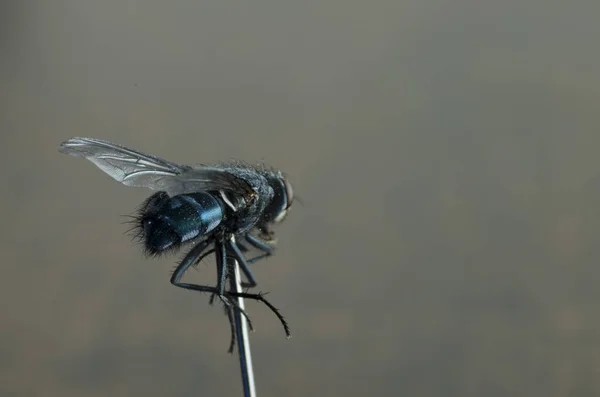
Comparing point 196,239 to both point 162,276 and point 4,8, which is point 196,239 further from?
point 4,8

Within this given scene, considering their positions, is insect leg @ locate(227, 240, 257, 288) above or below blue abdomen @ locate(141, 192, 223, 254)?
A: below

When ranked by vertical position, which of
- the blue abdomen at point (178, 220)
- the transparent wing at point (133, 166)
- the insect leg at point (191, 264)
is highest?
the transparent wing at point (133, 166)

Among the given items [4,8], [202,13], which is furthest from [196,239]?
[4,8]

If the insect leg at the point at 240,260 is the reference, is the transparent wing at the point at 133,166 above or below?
above

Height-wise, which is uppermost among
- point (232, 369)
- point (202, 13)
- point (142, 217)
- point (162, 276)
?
point (202, 13)

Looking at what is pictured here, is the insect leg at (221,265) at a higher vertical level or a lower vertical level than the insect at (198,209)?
lower

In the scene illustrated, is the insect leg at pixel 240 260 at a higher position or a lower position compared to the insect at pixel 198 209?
lower
